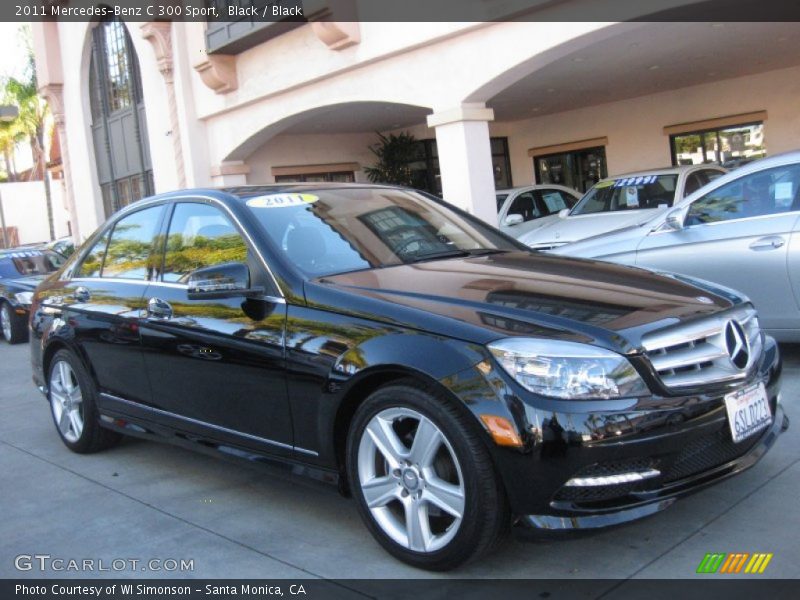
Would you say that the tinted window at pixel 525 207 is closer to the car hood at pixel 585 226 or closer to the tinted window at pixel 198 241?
the car hood at pixel 585 226

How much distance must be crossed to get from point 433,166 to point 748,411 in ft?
60.9

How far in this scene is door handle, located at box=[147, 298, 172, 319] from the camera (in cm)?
445

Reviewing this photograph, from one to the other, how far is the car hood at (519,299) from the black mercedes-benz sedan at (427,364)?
11 millimetres

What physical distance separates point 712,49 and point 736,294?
1056 centimetres

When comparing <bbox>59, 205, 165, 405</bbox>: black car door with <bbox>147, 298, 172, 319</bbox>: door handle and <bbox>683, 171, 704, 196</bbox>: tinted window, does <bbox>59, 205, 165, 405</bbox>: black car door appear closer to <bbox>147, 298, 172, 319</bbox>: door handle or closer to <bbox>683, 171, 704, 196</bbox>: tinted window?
<bbox>147, 298, 172, 319</bbox>: door handle

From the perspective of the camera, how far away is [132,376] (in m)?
4.78

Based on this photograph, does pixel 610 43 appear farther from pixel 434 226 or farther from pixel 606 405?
pixel 606 405

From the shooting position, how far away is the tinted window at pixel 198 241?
168 inches

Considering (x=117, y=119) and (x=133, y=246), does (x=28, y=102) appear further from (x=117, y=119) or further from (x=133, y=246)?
(x=133, y=246)

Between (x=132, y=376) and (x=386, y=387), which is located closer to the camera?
(x=386, y=387)

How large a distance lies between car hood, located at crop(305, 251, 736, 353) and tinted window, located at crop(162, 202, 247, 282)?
673mm

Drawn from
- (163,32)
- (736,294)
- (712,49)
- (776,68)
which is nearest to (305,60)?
(163,32)

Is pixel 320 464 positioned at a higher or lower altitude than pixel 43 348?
lower
